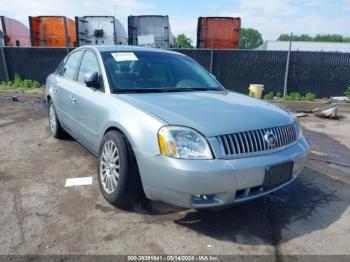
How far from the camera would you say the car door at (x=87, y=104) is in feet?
11.9

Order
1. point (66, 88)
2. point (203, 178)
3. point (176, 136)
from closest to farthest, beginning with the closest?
point (203, 178), point (176, 136), point (66, 88)

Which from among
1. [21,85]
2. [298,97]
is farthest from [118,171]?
[21,85]

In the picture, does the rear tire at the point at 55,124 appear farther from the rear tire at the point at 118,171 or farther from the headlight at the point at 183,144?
the headlight at the point at 183,144

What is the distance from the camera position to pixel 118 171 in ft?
10.1

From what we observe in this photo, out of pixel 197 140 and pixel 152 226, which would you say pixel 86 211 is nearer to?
pixel 152 226

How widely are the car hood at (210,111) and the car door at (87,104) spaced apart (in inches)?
17.3

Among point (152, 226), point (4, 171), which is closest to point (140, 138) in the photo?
point (152, 226)

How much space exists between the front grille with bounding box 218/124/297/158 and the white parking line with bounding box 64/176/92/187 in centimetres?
191

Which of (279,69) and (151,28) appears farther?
(151,28)

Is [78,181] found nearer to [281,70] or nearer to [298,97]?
[298,97]

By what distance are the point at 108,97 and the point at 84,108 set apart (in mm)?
627

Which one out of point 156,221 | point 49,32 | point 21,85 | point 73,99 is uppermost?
point 49,32

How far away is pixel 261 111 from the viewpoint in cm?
316

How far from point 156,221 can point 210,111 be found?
111 centimetres
